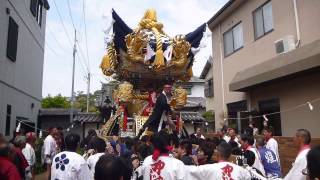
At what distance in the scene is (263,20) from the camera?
1327 cm

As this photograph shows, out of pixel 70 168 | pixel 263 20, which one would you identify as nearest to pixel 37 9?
pixel 263 20

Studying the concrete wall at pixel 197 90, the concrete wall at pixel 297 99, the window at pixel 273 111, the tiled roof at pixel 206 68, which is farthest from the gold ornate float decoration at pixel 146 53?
the concrete wall at pixel 197 90

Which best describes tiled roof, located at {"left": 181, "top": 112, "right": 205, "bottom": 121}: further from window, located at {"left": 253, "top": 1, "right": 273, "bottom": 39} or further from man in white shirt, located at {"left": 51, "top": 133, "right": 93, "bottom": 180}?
man in white shirt, located at {"left": 51, "top": 133, "right": 93, "bottom": 180}

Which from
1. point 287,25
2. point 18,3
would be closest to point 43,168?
point 18,3

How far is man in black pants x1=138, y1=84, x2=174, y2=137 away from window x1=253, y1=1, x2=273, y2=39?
6.74 m

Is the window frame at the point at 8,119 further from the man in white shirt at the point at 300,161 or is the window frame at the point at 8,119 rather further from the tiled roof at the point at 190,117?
the man in white shirt at the point at 300,161

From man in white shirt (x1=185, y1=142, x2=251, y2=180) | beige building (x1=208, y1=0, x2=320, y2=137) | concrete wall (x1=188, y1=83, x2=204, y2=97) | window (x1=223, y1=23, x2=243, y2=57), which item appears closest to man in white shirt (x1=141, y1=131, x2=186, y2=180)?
man in white shirt (x1=185, y1=142, x2=251, y2=180)

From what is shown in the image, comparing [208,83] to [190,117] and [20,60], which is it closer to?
[190,117]

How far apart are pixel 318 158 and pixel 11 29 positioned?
1310cm

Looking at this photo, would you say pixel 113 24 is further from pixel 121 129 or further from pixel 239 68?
pixel 239 68

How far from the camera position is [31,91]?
17906mm

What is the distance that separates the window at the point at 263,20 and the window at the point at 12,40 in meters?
9.81

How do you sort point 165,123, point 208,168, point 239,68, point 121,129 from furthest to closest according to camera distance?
point 239,68, point 121,129, point 165,123, point 208,168

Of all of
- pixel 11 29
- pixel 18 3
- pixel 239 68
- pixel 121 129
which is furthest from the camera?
pixel 239 68
